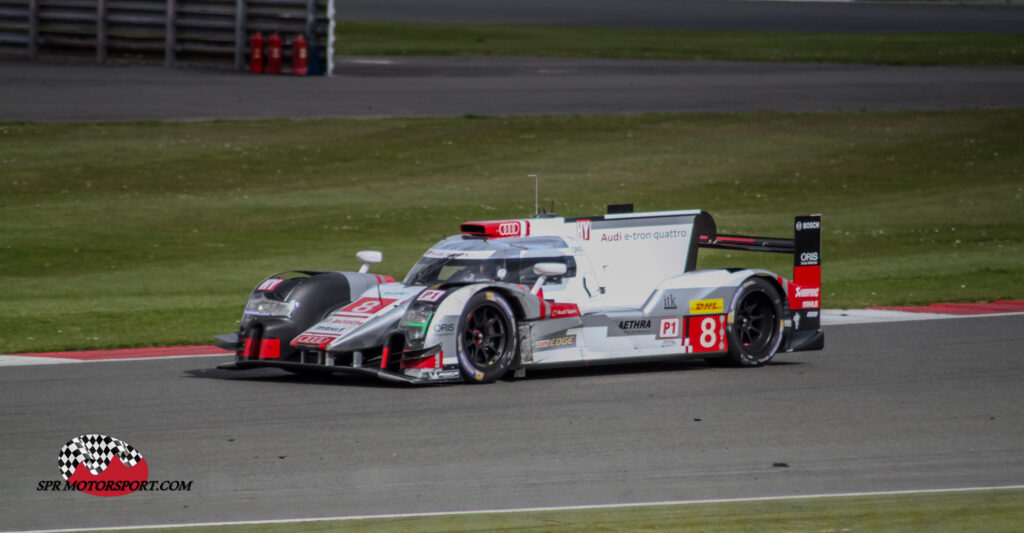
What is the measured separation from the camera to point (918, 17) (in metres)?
61.9

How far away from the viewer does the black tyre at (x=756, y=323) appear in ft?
41.6

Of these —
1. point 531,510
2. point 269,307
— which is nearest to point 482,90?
point 269,307

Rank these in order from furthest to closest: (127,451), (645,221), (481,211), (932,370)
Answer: (481,211) → (645,221) → (932,370) → (127,451)

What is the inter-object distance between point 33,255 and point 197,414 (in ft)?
35.9

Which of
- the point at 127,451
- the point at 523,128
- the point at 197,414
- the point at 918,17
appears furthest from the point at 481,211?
the point at 918,17

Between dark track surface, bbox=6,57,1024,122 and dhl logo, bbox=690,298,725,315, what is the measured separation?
1908 centimetres

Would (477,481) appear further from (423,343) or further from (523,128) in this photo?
(523,128)

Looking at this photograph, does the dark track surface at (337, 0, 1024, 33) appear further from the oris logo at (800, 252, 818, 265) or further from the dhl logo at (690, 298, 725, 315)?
the dhl logo at (690, 298, 725, 315)

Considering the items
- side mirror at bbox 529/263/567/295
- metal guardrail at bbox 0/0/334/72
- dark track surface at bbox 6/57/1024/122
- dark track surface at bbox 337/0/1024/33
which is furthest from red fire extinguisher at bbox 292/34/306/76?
side mirror at bbox 529/263/567/295

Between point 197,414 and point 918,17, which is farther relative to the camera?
point 918,17

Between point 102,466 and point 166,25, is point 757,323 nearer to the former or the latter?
point 102,466

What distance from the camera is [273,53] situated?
35.9 m

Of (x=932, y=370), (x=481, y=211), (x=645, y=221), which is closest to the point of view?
(x=932, y=370)

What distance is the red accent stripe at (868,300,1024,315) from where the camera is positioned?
16.3 m
